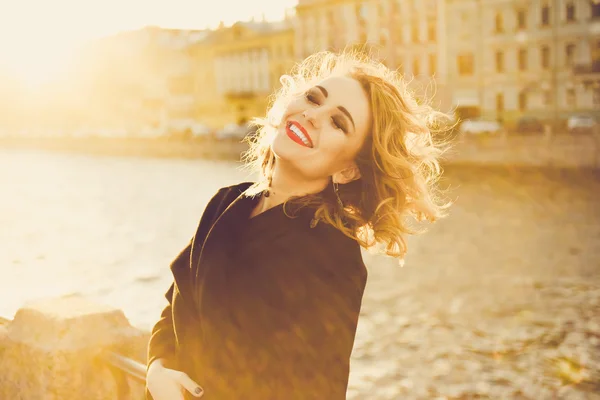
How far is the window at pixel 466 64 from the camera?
44.6 m

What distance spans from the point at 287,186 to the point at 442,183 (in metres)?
27.2

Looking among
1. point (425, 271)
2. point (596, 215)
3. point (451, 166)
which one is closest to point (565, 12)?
point (451, 166)

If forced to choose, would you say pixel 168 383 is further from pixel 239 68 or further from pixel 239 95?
pixel 239 68

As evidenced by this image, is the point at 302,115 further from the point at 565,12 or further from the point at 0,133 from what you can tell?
the point at 0,133

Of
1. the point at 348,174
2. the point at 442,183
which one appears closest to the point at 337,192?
the point at 348,174

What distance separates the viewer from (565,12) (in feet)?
133

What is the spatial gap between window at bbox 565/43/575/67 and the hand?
41.8 meters

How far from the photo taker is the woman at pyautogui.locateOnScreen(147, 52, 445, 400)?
1.69 m

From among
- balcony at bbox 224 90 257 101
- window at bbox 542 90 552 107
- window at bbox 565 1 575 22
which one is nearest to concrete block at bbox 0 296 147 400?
window at bbox 542 90 552 107

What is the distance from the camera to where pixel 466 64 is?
4497cm

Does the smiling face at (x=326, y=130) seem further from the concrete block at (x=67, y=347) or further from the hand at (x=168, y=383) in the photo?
the concrete block at (x=67, y=347)

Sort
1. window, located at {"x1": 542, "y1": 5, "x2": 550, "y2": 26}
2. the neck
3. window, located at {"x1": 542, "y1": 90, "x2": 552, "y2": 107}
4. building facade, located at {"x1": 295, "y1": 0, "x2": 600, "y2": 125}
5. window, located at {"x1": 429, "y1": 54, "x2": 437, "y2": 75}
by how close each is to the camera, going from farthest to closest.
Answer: window, located at {"x1": 429, "y1": 54, "x2": 437, "y2": 75}, window, located at {"x1": 542, "y1": 5, "x2": 550, "y2": 26}, window, located at {"x1": 542, "y1": 90, "x2": 552, "y2": 107}, building facade, located at {"x1": 295, "y1": 0, "x2": 600, "y2": 125}, the neck

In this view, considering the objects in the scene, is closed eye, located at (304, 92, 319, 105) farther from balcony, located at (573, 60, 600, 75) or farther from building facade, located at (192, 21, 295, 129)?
building facade, located at (192, 21, 295, 129)

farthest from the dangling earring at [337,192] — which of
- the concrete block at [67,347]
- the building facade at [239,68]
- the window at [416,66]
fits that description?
the building facade at [239,68]
